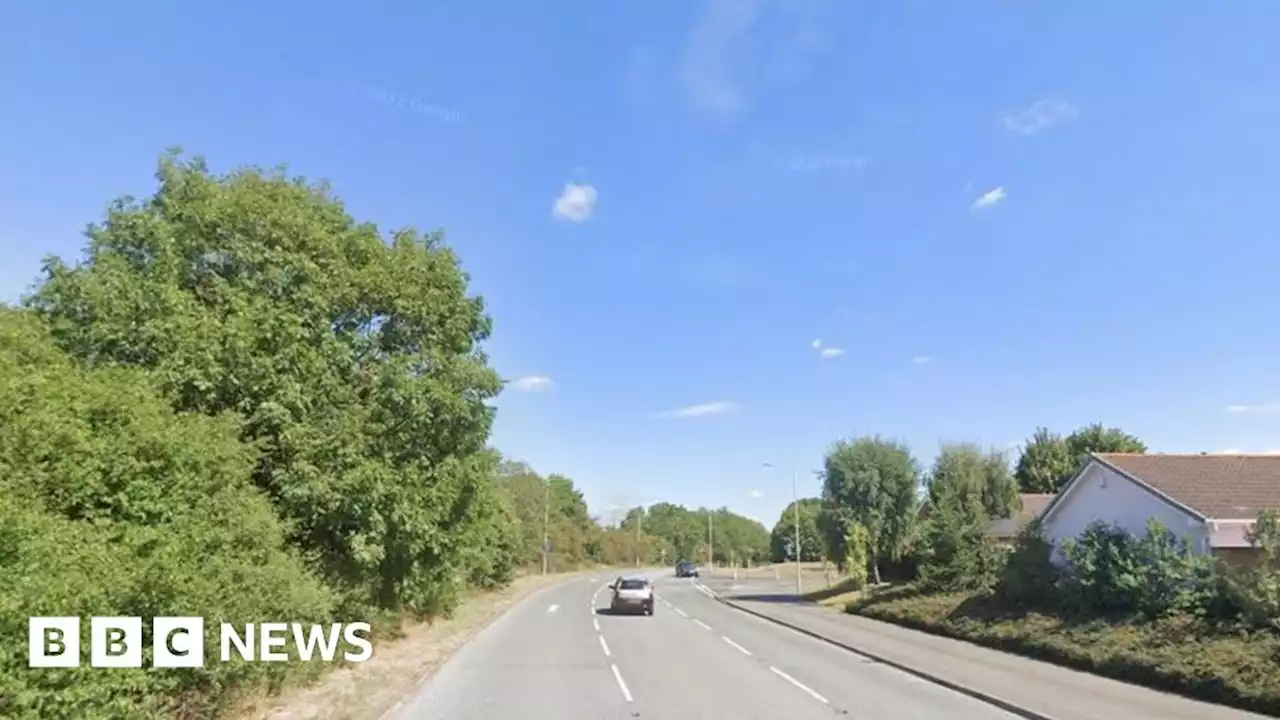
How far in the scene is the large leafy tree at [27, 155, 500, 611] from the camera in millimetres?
18344

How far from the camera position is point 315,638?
14.7 meters

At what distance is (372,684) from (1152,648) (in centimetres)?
1450

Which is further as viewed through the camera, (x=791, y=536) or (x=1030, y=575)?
(x=791, y=536)

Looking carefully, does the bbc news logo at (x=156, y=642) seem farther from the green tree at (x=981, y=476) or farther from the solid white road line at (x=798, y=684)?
the green tree at (x=981, y=476)

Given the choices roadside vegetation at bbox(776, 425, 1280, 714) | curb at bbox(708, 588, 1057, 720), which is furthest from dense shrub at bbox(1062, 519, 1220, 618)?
curb at bbox(708, 588, 1057, 720)

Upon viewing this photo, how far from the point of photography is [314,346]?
2055 cm

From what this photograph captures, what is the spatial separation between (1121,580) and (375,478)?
16910 millimetres

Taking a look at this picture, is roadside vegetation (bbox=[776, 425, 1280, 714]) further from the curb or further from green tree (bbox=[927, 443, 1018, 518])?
the curb

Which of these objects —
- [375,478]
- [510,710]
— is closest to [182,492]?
[510,710]

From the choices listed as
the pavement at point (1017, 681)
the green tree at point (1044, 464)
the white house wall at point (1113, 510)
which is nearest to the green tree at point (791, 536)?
the green tree at point (1044, 464)

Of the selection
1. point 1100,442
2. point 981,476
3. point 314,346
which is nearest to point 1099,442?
point 1100,442

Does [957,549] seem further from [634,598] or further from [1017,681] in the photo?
[1017,681]

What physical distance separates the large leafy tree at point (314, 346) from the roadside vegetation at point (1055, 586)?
14.2 meters

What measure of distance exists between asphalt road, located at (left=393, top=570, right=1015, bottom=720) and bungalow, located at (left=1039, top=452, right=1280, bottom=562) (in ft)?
31.2
